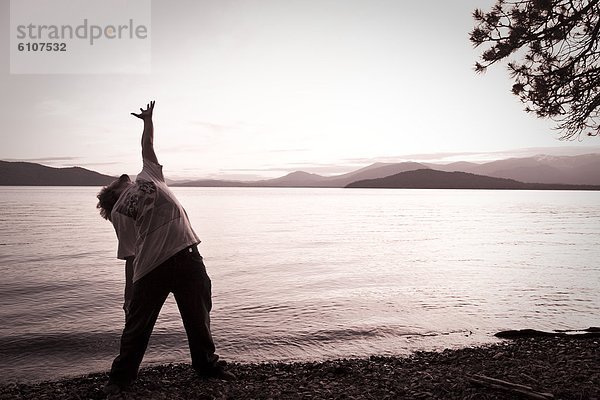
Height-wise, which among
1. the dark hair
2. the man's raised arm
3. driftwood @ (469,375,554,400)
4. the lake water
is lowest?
the lake water

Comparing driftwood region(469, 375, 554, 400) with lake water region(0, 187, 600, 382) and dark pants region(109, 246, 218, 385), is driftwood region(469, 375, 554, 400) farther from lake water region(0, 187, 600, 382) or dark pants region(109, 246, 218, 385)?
dark pants region(109, 246, 218, 385)

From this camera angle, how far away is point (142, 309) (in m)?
5.79

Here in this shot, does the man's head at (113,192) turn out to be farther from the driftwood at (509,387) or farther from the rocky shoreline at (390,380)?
the driftwood at (509,387)

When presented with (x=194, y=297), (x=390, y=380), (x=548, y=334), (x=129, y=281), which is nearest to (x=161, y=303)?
(x=194, y=297)

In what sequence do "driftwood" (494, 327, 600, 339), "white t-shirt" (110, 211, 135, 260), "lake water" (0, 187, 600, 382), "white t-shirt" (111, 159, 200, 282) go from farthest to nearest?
"lake water" (0, 187, 600, 382) → "driftwood" (494, 327, 600, 339) → "white t-shirt" (110, 211, 135, 260) → "white t-shirt" (111, 159, 200, 282)

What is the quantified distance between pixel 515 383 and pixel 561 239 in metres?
33.7

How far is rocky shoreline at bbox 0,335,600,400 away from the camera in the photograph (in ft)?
19.5

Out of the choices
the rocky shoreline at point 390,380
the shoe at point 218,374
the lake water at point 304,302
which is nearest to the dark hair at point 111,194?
the rocky shoreline at point 390,380

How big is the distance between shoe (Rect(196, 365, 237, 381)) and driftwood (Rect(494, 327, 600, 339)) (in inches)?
271

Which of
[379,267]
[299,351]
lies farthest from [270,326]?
[379,267]

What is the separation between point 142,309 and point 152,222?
1.13 m

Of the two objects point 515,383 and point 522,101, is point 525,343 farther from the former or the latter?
point 522,101

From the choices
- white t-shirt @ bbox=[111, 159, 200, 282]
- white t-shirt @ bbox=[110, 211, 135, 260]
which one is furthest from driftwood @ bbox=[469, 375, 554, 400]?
white t-shirt @ bbox=[110, 211, 135, 260]

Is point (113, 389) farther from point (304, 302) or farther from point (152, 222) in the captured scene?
point (304, 302)
